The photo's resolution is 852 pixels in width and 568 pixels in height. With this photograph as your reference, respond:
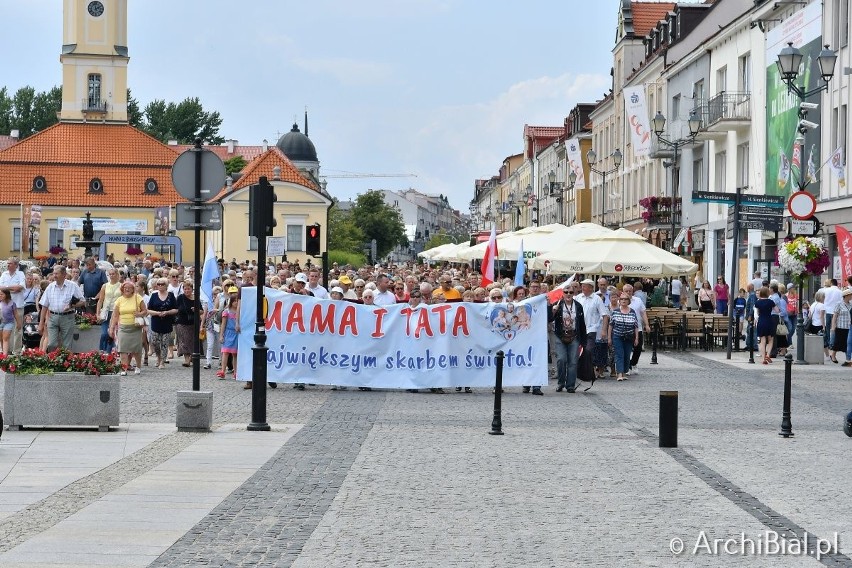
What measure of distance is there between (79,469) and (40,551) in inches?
149

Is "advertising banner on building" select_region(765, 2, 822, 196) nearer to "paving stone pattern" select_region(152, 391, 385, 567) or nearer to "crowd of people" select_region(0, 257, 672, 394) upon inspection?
"crowd of people" select_region(0, 257, 672, 394)

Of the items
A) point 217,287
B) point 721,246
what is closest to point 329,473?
point 217,287

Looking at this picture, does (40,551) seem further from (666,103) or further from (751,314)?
(666,103)

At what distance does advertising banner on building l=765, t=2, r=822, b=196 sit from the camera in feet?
126

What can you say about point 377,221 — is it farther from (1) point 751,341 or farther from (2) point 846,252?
(1) point 751,341

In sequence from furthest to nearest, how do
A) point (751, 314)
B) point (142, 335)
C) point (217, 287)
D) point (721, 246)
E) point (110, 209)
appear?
point (110, 209) → point (721, 246) → point (751, 314) → point (217, 287) → point (142, 335)

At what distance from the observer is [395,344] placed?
21.5m

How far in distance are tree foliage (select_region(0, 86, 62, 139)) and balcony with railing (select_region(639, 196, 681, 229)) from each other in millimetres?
95188

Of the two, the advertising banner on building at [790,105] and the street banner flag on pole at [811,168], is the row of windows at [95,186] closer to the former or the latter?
the advertising banner on building at [790,105]

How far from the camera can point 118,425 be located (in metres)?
15.1

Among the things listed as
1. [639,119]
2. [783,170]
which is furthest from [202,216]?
[639,119]

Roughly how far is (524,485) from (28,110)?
138m

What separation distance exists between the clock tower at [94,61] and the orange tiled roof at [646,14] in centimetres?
4134

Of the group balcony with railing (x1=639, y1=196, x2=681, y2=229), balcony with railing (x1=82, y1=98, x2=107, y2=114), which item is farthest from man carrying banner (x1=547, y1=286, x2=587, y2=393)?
balcony with railing (x1=82, y1=98, x2=107, y2=114)
